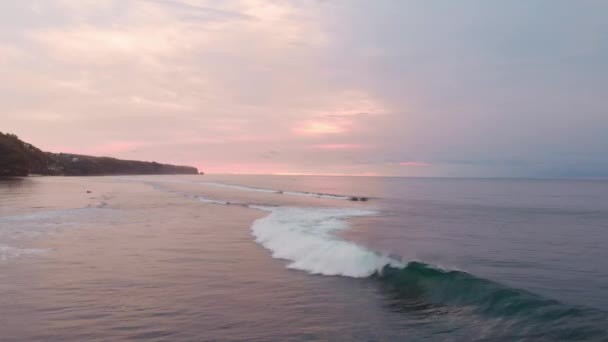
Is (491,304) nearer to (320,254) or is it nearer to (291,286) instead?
(291,286)

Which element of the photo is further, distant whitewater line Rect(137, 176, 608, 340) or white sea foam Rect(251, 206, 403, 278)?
white sea foam Rect(251, 206, 403, 278)

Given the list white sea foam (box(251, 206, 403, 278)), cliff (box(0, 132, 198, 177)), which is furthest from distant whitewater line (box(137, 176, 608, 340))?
cliff (box(0, 132, 198, 177))

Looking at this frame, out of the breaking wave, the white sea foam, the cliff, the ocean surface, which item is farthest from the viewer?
the cliff

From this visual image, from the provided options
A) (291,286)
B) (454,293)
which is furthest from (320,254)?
(454,293)

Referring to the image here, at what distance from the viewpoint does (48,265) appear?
44.7 feet

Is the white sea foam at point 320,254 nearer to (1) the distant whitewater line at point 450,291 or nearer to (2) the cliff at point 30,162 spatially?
(1) the distant whitewater line at point 450,291

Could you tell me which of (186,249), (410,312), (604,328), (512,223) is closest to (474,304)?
(410,312)

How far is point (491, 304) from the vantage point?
10.1m

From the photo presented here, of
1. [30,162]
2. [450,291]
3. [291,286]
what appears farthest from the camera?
[30,162]

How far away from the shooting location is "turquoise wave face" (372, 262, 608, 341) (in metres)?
8.50

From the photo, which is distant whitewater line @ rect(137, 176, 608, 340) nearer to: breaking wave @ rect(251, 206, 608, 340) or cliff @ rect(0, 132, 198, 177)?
breaking wave @ rect(251, 206, 608, 340)

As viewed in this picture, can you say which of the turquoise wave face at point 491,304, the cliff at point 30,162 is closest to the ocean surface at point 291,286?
the turquoise wave face at point 491,304

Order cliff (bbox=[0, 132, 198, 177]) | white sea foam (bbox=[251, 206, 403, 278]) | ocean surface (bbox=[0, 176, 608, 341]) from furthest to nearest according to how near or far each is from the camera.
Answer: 1. cliff (bbox=[0, 132, 198, 177])
2. white sea foam (bbox=[251, 206, 403, 278])
3. ocean surface (bbox=[0, 176, 608, 341])

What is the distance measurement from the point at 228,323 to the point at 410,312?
3.61 meters
